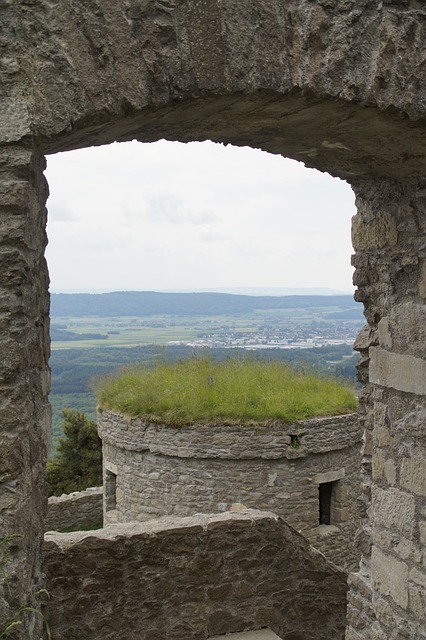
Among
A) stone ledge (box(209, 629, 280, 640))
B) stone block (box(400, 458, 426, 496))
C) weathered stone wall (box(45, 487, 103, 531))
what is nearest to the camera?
stone block (box(400, 458, 426, 496))

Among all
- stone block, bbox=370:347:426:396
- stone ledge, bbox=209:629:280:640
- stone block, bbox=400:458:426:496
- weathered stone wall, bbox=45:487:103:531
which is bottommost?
weathered stone wall, bbox=45:487:103:531

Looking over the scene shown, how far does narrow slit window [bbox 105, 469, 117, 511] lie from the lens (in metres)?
10.7

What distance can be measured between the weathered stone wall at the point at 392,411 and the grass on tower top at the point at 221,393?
5226 mm

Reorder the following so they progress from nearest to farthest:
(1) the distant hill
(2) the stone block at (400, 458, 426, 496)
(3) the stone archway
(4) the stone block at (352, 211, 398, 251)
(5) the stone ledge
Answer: (3) the stone archway → (2) the stone block at (400, 458, 426, 496) → (4) the stone block at (352, 211, 398, 251) → (5) the stone ledge → (1) the distant hill

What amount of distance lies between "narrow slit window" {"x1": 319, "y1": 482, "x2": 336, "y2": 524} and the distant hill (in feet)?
185

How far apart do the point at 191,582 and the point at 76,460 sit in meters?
10.7

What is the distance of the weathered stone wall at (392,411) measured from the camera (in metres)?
3.63

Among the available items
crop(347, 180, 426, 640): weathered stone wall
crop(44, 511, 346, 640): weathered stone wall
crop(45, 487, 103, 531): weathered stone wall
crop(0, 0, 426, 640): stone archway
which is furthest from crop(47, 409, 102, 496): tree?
crop(0, 0, 426, 640): stone archway

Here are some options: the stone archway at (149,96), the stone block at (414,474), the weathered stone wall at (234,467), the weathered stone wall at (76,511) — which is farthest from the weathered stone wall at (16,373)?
the weathered stone wall at (76,511)

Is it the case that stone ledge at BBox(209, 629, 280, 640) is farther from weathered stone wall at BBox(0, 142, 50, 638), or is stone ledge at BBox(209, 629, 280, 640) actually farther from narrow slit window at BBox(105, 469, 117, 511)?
narrow slit window at BBox(105, 469, 117, 511)

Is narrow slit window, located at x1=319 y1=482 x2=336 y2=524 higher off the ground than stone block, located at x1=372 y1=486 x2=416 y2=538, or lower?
lower

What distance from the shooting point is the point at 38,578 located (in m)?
2.46

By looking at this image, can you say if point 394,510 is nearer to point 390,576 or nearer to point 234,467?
point 390,576

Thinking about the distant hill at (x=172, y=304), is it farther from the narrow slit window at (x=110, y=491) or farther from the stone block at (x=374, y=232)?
the stone block at (x=374, y=232)
